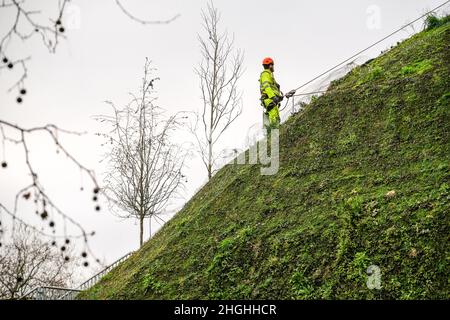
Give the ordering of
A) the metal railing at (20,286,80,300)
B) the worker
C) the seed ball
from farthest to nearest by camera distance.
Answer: the metal railing at (20,286,80,300), the worker, the seed ball

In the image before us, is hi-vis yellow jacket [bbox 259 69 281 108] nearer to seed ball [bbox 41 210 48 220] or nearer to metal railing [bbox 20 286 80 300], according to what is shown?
metal railing [bbox 20 286 80 300]

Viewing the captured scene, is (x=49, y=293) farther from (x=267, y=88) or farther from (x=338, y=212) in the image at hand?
(x=338, y=212)


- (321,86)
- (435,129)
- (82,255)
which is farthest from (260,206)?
(82,255)

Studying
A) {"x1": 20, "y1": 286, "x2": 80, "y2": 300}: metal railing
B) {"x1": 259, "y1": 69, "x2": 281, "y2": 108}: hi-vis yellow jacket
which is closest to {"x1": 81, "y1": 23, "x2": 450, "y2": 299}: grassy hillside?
{"x1": 259, "y1": 69, "x2": 281, "y2": 108}: hi-vis yellow jacket

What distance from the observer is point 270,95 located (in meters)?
12.4

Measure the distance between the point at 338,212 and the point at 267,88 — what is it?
5.24 m

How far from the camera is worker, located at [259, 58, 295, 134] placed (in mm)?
12398

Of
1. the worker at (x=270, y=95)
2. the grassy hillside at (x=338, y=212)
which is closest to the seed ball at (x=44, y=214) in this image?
the grassy hillside at (x=338, y=212)

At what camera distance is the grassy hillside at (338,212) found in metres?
6.69

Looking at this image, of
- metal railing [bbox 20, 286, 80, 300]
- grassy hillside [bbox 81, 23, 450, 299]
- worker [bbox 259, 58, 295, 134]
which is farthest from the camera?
metal railing [bbox 20, 286, 80, 300]

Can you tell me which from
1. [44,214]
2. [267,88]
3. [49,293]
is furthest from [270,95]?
[44,214]

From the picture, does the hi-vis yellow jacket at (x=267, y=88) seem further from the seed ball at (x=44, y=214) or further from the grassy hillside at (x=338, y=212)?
the seed ball at (x=44, y=214)

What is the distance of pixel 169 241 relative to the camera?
416 inches

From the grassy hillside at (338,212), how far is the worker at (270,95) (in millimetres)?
485
